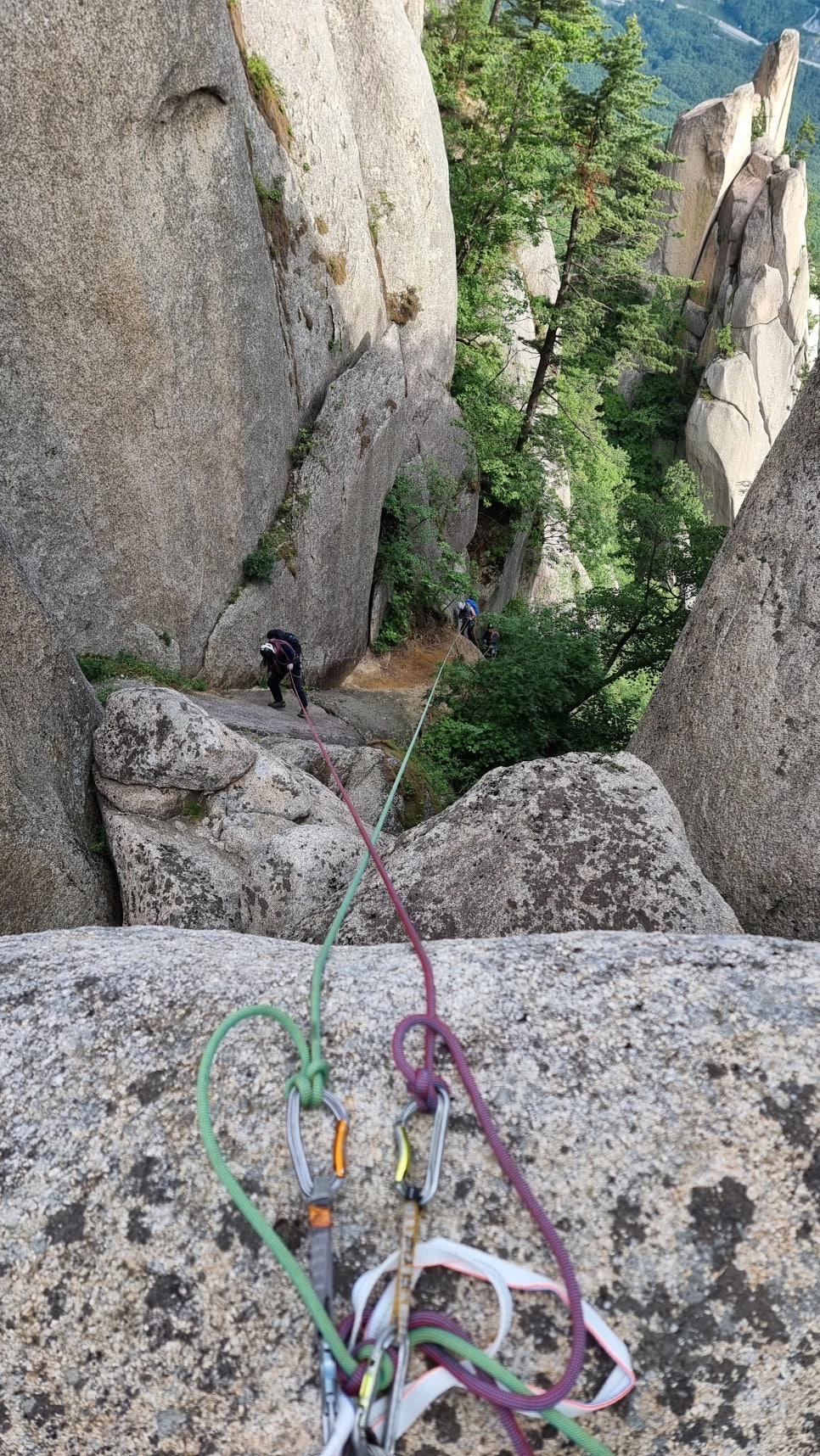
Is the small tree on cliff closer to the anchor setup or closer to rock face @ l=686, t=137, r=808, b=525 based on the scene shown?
rock face @ l=686, t=137, r=808, b=525

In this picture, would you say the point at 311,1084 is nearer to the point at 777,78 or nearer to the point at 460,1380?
the point at 460,1380

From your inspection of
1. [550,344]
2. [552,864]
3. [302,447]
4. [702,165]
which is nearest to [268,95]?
[302,447]

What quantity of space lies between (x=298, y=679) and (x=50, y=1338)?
10.4 metres

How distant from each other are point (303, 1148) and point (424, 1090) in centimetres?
36

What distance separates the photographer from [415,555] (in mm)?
19828

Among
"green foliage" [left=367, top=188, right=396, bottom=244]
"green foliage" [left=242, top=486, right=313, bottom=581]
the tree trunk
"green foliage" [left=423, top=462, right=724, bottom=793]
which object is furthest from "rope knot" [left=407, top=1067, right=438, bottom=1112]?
the tree trunk

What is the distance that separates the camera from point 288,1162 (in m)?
2.31

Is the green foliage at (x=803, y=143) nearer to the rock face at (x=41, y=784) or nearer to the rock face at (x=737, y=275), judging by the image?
the rock face at (x=737, y=275)

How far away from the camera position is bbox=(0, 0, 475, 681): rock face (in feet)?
30.4

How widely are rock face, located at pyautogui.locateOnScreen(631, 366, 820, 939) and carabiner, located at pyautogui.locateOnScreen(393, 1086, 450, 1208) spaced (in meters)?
→ 4.03

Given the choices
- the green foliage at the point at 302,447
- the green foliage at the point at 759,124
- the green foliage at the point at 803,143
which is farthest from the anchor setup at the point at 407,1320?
the green foliage at the point at 803,143

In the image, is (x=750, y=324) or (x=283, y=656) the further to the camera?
(x=750, y=324)

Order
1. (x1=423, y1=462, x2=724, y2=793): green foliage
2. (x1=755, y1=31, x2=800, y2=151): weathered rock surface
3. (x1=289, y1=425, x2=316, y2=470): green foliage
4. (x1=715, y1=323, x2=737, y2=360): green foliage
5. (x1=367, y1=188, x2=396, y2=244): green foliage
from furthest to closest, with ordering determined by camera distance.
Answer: (x1=755, y1=31, x2=800, y2=151): weathered rock surface < (x1=715, y1=323, x2=737, y2=360): green foliage < (x1=367, y1=188, x2=396, y2=244): green foliage < (x1=289, y1=425, x2=316, y2=470): green foliage < (x1=423, y1=462, x2=724, y2=793): green foliage

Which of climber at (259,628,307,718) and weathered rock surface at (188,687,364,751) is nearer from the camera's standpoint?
weathered rock surface at (188,687,364,751)
